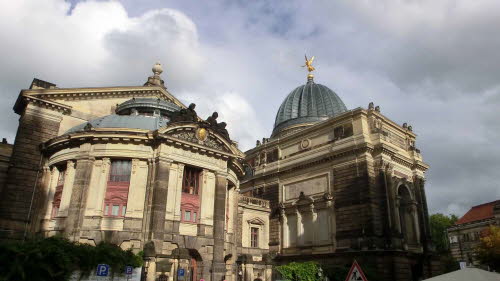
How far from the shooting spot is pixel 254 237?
42.7 m

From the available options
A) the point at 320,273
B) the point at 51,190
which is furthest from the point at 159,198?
the point at 320,273

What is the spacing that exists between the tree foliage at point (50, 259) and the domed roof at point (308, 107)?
35.7m

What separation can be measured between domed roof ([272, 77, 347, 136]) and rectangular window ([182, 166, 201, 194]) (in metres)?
25.4

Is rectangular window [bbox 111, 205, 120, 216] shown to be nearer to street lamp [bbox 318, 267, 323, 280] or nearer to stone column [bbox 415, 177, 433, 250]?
street lamp [bbox 318, 267, 323, 280]

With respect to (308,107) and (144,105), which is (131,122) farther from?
(308,107)

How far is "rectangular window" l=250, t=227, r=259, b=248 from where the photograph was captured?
42.1 m

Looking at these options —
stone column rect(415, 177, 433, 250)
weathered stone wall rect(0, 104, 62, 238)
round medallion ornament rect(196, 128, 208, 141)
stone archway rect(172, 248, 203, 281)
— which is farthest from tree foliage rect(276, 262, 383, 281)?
weathered stone wall rect(0, 104, 62, 238)

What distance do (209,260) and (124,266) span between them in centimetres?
756

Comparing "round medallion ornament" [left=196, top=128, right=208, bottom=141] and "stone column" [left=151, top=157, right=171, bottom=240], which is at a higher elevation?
"round medallion ornament" [left=196, top=128, right=208, bottom=141]

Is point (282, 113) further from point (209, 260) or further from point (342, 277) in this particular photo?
point (209, 260)

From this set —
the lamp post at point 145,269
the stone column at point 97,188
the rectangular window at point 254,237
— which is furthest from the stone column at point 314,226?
the stone column at point 97,188

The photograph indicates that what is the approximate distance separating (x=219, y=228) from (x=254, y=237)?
45.7ft

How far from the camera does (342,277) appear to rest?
113ft

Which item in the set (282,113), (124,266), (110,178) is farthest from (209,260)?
(282,113)
